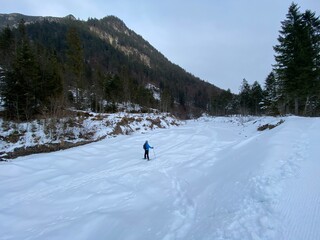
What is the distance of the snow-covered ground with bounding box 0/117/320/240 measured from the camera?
459 centimetres

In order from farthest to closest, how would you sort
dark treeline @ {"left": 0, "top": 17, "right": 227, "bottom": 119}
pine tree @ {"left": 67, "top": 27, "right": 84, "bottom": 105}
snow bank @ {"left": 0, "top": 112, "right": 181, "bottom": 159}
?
1. pine tree @ {"left": 67, "top": 27, "right": 84, "bottom": 105}
2. dark treeline @ {"left": 0, "top": 17, "right": 227, "bottom": 119}
3. snow bank @ {"left": 0, "top": 112, "right": 181, "bottom": 159}

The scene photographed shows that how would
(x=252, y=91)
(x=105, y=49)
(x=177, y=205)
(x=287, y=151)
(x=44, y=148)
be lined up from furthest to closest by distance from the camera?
(x=105, y=49) → (x=252, y=91) → (x=44, y=148) → (x=287, y=151) → (x=177, y=205)

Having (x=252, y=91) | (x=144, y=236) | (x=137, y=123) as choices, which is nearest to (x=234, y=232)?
(x=144, y=236)

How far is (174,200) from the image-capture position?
7.03 m

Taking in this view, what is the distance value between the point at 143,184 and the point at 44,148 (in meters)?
14.1

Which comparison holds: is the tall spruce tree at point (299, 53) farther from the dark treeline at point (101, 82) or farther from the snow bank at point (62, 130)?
the snow bank at point (62, 130)

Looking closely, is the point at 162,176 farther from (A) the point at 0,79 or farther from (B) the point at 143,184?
(A) the point at 0,79

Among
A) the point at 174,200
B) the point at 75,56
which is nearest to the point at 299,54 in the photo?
the point at 174,200

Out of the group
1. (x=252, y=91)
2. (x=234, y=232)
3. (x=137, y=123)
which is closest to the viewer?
(x=234, y=232)

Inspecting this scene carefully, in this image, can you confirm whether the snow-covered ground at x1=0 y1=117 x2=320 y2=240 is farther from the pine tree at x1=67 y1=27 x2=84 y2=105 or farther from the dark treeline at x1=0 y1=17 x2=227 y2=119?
the pine tree at x1=67 y1=27 x2=84 y2=105

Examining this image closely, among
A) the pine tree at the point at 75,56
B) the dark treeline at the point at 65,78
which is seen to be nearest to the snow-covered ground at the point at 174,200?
the dark treeline at the point at 65,78

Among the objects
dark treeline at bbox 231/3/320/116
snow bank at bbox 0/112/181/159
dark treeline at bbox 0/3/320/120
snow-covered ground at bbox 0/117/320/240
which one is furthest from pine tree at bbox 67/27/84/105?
dark treeline at bbox 231/3/320/116

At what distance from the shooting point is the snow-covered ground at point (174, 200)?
4586 mm

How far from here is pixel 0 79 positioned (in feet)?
89.4
